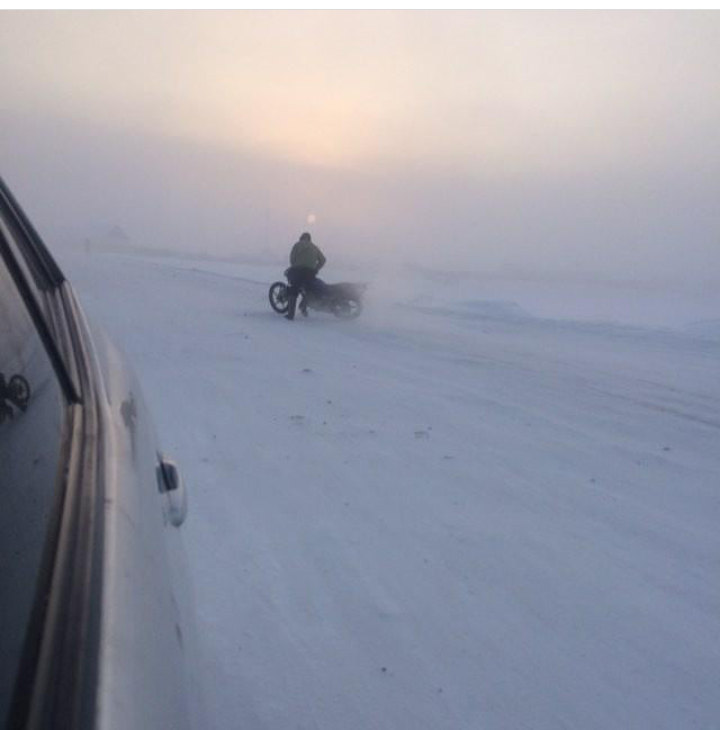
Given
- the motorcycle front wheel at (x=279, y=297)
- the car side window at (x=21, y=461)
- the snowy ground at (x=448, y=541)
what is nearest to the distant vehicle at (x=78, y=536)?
the car side window at (x=21, y=461)

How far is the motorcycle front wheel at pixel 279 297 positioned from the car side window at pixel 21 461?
13.5 meters

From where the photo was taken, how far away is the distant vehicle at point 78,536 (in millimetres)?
1011

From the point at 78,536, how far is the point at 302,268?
558 inches

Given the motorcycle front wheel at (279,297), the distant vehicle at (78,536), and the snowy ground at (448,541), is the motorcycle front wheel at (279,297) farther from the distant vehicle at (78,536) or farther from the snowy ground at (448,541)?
the distant vehicle at (78,536)

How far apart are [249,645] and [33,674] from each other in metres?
2.38

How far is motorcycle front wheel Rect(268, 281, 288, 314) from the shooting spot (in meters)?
15.6

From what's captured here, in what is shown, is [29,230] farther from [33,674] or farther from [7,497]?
[33,674]

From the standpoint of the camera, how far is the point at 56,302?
2426 mm

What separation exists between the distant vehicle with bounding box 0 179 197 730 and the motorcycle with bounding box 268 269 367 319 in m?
12.8

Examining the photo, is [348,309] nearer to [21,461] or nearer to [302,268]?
[302,268]

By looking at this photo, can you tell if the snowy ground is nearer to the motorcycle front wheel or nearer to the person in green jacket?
the person in green jacket

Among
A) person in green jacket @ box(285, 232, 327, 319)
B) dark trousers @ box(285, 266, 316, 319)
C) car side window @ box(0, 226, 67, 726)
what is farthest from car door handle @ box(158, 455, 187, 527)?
dark trousers @ box(285, 266, 316, 319)

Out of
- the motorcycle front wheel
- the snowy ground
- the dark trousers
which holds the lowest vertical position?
the snowy ground

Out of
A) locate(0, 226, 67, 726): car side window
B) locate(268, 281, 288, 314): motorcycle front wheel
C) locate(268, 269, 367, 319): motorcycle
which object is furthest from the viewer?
locate(268, 281, 288, 314): motorcycle front wheel
